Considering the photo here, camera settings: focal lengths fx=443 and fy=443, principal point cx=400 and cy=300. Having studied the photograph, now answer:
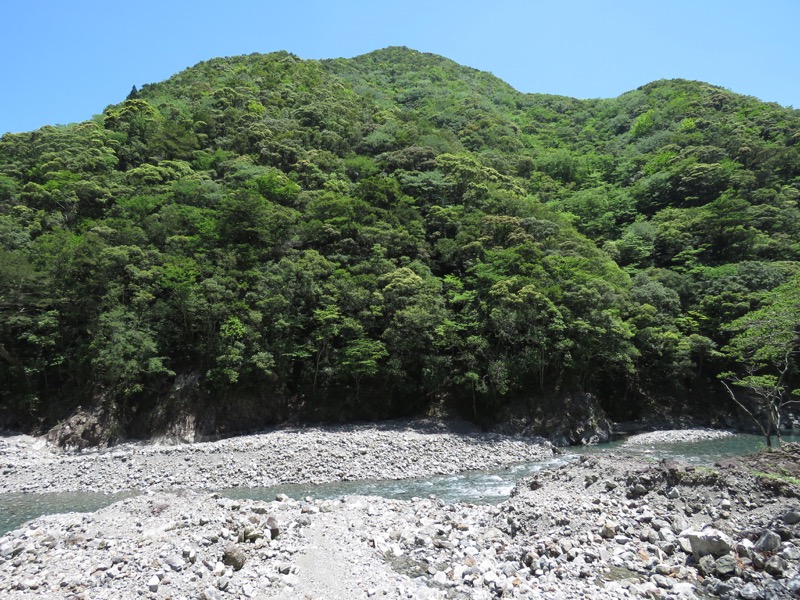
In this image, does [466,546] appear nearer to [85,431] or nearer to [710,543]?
[710,543]

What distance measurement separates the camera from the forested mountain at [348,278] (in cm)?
2770

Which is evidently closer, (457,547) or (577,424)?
(457,547)

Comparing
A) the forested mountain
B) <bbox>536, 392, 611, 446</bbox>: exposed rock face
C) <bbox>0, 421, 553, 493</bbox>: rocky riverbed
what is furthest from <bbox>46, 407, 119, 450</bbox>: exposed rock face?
<bbox>536, 392, 611, 446</bbox>: exposed rock face

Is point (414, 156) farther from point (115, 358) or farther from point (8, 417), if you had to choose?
point (8, 417)

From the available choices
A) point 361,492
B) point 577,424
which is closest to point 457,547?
point 361,492

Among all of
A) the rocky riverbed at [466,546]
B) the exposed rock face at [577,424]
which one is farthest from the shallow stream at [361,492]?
the exposed rock face at [577,424]

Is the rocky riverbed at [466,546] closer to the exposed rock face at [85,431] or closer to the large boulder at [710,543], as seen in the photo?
the large boulder at [710,543]

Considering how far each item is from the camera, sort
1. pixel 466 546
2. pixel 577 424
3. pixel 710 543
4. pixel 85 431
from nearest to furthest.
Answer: pixel 710 543
pixel 466 546
pixel 85 431
pixel 577 424

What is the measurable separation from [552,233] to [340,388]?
811 inches

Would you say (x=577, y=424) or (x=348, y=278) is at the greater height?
(x=348, y=278)

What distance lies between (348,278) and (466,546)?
22.0 m

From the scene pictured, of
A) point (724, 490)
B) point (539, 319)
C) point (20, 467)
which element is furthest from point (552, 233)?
point (20, 467)

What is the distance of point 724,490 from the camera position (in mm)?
10406

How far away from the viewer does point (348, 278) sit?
30.5 metres
